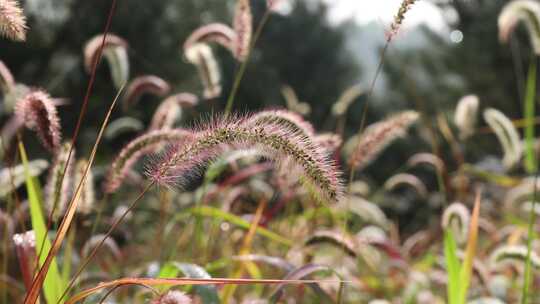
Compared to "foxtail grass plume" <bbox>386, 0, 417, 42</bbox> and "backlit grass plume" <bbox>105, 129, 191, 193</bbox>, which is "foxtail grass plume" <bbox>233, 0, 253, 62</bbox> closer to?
"backlit grass plume" <bbox>105, 129, 191, 193</bbox>

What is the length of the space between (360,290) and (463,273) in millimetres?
1437

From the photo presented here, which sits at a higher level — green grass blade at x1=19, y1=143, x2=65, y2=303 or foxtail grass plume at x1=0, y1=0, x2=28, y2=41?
foxtail grass plume at x1=0, y1=0, x2=28, y2=41

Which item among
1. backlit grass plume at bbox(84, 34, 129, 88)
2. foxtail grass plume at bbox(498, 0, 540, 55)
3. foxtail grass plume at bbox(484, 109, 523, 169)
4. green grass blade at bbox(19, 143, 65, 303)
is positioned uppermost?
foxtail grass plume at bbox(498, 0, 540, 55)

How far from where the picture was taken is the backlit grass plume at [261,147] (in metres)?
1.10

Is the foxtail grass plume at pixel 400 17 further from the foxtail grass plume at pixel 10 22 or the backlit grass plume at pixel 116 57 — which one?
the backlit grass plume at pixel 116 57

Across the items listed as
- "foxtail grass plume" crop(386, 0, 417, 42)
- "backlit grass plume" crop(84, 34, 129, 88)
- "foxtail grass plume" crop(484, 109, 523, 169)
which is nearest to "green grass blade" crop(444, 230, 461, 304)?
"foxtail grass plume" crop(386, 0, 417, 42)

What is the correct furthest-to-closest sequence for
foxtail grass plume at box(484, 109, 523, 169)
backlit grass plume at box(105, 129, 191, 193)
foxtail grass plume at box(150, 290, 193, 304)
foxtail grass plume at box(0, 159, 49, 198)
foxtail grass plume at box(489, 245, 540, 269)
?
foxtail grass plume at box(484, 109, 523, 169) < foxtail grass plume at box(489, 245, 540, 269) < foxtail grass plume at box(0, 159, 49, 198) < backlit grass plume at box(105, 129, 191, 193) < foxtail grass plume at box(150, 290, 193, 304)

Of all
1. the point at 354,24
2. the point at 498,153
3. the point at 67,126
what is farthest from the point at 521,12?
the point at 354,24

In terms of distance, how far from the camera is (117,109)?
927cm

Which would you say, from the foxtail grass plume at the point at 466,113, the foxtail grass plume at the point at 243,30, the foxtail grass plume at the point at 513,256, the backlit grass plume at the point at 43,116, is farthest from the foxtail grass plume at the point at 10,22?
the foxtail grass plume at the point at 466,113

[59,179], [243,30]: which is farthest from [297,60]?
[59,179]

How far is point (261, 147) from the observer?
1.13m

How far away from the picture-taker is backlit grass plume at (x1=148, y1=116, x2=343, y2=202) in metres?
1.10

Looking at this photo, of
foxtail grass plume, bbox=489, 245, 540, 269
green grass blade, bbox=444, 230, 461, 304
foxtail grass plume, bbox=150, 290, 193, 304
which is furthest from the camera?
foxtail grass plume, bbox=489, 245, 540, 269
